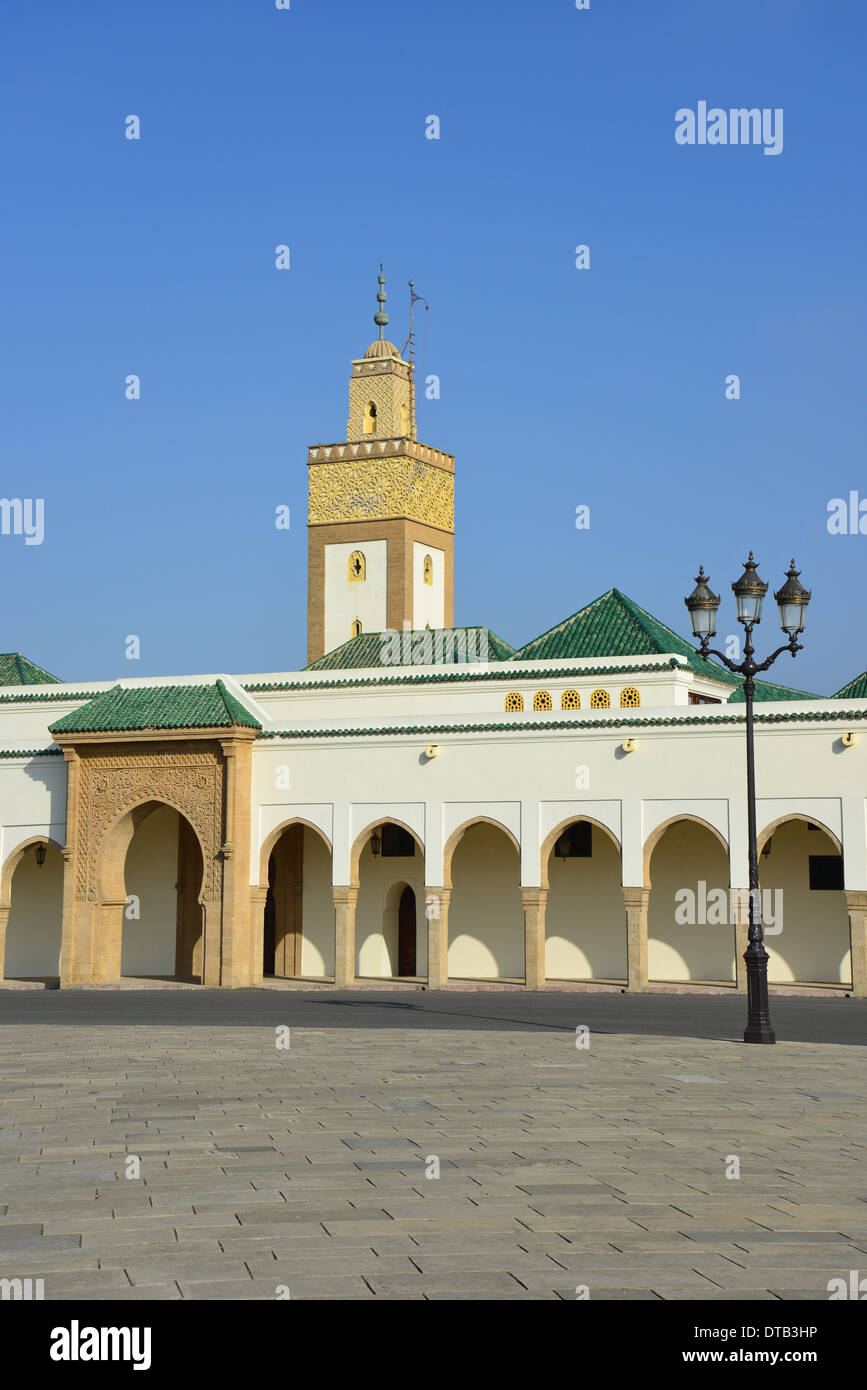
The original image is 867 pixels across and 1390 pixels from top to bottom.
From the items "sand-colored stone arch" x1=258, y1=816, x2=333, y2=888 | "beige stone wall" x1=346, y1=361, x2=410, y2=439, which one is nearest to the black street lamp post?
"sand-colored stone arch" x1=258, y1=816, x2=333, y2=888

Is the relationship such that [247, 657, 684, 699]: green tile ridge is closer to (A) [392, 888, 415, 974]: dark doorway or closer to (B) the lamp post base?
(A) [392, 888, 415, 974]: dark doorway

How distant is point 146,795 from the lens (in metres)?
30.6

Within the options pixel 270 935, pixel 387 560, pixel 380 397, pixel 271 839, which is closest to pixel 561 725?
pixel 271 839

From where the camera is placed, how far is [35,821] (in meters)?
32.0

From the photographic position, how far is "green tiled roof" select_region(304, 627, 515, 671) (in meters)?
35.2

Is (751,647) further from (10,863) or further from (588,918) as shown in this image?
(10,863)

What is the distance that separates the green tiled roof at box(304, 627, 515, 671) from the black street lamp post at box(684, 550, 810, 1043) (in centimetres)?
1696

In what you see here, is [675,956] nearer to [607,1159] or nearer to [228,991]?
[228,991]

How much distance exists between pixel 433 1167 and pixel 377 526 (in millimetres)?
34022

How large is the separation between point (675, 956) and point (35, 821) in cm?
1294

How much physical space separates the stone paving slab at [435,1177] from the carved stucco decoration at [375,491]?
91.0 ft

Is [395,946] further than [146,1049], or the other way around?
[395,946]

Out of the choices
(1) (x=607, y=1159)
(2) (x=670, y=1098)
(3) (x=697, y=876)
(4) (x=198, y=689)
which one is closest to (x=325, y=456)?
(4) (x=198, y=689)
